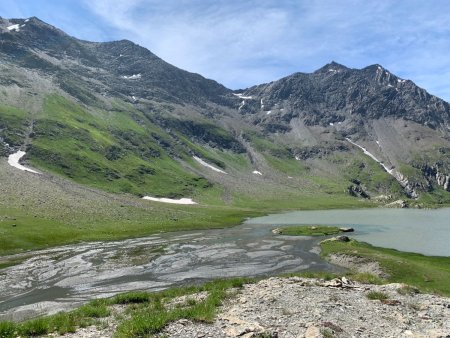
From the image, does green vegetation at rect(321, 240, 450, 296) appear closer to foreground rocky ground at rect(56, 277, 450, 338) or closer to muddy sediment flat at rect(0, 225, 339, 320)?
muddy sediment flat at rect(0, 225, 339, 320)

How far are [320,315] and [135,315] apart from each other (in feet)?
41.3

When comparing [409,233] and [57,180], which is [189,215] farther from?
[409,233]

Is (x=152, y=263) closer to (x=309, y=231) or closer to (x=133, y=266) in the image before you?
(x=133, y=266)

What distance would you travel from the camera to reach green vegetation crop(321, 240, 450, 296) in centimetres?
5500

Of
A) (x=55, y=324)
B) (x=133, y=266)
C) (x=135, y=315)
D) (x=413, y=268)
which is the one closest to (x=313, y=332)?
(x=135, y=315)

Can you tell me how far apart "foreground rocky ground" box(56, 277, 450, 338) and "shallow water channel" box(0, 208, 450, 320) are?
24.4 metres

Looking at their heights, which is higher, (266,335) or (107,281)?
(266,335)

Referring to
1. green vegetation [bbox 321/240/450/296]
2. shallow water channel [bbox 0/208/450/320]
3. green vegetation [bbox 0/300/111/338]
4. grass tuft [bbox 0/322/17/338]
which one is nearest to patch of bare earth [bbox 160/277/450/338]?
green vegetation [bbox 0/300/111/338]

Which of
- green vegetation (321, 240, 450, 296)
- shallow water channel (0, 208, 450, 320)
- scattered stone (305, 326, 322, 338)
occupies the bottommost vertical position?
green vegetation (321, 240, 450, 296)

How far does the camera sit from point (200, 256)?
267 ft

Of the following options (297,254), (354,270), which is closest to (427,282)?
(354,270)

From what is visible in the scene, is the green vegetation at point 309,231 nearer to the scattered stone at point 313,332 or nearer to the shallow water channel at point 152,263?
the shallow water channel at point 152,263

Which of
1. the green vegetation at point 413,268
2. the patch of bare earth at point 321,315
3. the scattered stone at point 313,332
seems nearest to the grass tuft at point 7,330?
the patch of bare earth at point 321,315

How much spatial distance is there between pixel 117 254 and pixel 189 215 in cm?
8472
